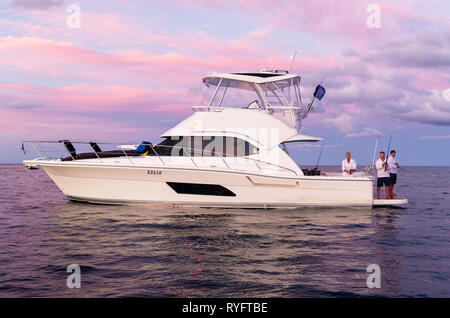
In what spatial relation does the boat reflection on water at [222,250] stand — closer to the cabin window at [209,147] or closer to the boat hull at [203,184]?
the boat hull at [203,184]

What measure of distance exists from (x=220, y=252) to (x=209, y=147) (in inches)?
220

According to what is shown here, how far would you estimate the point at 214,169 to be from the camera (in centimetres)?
1146

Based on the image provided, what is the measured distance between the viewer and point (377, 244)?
8.20m

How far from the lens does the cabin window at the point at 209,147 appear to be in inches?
487

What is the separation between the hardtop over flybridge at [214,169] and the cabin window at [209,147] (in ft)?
0.11

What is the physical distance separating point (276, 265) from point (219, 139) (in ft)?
21.4

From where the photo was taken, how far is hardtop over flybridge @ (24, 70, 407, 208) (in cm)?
1169

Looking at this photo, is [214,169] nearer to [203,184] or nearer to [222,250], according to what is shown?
[203,184]

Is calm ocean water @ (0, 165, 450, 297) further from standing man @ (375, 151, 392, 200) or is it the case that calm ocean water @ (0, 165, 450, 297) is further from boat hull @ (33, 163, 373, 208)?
standing man @ (375, 151, 392, 200)

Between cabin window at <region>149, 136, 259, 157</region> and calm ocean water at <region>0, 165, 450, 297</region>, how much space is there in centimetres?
183

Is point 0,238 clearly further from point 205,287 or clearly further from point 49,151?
point 205,287
